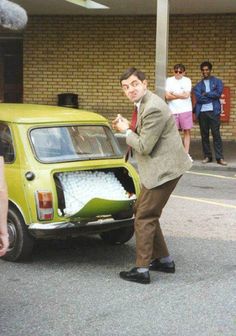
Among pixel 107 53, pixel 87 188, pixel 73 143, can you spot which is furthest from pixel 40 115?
pixel 107 53

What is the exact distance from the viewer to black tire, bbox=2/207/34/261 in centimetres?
560

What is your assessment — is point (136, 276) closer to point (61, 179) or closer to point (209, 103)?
point (61, 179)

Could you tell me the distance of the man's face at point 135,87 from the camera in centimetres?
508

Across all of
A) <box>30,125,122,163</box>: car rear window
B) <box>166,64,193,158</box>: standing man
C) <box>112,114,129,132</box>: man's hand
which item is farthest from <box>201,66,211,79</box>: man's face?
<box>112,114,129,132</box>: man's hand

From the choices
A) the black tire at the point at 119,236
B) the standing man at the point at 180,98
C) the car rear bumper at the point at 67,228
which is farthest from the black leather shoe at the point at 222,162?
the car rear bumper at the point at 67,228

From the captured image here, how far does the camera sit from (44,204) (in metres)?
5.45

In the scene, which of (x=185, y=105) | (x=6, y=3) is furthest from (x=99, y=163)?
(x=185, y=105)

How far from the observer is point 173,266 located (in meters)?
5.55

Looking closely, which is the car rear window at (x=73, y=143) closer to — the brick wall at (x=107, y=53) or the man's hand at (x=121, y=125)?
the man's hand at (x=121, y=125)

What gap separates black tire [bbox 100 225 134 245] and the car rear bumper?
59 cm

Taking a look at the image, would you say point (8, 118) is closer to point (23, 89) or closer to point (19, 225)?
point (19, 225)

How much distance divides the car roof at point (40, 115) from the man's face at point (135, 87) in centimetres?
114

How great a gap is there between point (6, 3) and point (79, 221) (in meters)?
2.88

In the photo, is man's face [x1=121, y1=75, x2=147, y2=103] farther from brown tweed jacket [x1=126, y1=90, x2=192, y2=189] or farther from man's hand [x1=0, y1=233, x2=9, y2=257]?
man's hand [x1=0, y1=233, x2=9, y2=257]
